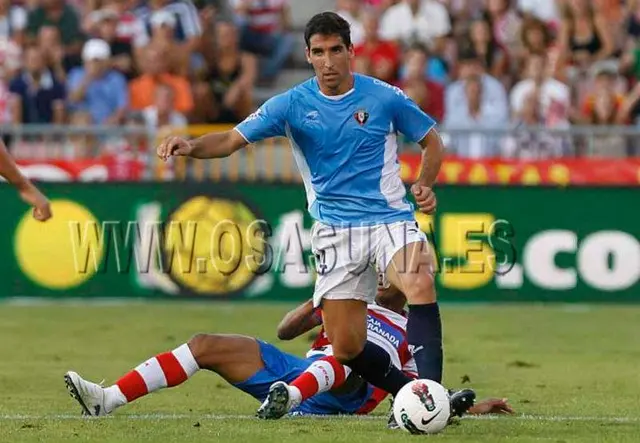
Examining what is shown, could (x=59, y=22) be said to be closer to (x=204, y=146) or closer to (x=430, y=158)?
(x=204, y=146)

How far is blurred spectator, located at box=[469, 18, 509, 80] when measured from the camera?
20.3 meters

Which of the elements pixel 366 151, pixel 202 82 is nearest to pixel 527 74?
pixel 202 82

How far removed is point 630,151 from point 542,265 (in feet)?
5.50

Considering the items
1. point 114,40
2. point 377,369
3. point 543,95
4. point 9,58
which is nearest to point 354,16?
point 543,95

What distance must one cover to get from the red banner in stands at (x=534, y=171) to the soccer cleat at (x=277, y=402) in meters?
9.15

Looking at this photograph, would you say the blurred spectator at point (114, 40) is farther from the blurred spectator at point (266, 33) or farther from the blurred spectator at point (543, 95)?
the blurred spectator at point (543, 95)

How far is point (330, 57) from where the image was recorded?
902cm

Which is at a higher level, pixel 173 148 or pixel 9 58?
pixel 9 58

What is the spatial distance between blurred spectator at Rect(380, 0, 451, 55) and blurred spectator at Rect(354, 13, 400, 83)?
365 mm

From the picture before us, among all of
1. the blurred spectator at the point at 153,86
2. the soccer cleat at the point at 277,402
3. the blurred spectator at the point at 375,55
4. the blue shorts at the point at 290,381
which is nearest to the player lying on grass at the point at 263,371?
the blue shorts at the point at 290,381

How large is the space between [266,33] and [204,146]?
12560mm

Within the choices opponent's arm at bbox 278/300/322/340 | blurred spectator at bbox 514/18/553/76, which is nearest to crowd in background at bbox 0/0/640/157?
blurred spectator at bbox 514/18/553/76

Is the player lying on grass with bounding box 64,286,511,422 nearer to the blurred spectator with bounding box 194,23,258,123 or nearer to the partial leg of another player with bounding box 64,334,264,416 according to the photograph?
the partial leg of another player with bounding box 64,334,264,416

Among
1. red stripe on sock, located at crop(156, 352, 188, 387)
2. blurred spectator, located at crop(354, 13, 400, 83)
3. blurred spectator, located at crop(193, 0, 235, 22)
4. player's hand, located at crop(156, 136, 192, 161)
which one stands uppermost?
blurred spectator, located at crop(193, 0, 235, 22)
